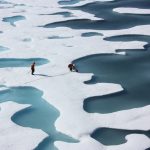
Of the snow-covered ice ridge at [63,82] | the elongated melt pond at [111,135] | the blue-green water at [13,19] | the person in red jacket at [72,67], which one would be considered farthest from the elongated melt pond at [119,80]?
the blue-green water at [13,19]

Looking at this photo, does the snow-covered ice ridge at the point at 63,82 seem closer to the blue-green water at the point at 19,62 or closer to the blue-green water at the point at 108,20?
the blue-green water at the point at 19,62

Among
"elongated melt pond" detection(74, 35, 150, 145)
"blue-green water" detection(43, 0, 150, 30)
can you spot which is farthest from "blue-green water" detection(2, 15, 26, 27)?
"elongated melt pond" detection(74, 35, 150, 145)

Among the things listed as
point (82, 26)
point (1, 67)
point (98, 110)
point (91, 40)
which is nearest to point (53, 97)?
point (98, 110)

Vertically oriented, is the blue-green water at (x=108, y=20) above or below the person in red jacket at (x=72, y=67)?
above

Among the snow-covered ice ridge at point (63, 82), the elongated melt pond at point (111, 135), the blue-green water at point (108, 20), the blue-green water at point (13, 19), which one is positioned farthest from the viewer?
the blue-green water at point (13, 19)

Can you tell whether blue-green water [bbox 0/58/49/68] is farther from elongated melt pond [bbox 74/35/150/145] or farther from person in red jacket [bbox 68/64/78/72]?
person in red jacket [bbox 68/64/78/72]
